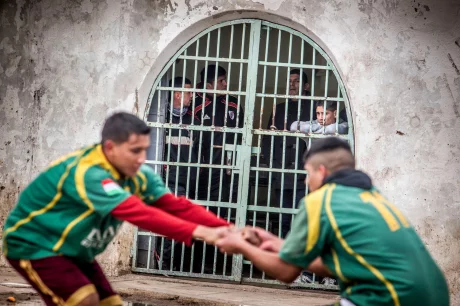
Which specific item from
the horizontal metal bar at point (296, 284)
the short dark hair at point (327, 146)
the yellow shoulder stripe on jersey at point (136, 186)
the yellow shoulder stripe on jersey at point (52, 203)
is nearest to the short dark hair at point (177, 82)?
the horizontal metal bar at point (296, 284)

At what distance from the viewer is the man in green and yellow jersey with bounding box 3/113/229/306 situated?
14.6 feet

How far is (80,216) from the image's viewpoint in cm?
456

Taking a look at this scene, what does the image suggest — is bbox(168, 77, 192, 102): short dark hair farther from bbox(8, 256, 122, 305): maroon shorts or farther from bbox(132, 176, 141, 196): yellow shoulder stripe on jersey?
bbox(8, 256, 122, 305): maroon shorts

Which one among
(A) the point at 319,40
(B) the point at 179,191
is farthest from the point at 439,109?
(B) the point at 179,191

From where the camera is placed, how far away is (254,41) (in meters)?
9.02

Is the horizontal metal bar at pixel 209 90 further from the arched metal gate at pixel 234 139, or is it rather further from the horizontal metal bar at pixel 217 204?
the horizontal metal bar at pixel 217 204

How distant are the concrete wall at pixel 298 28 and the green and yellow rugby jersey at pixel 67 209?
173 inches

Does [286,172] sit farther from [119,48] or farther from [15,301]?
[15,301]

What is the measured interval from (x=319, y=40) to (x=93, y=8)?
2.56 meters

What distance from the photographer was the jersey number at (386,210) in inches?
154

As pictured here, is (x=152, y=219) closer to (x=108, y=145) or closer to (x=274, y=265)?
(x=108, y=145)

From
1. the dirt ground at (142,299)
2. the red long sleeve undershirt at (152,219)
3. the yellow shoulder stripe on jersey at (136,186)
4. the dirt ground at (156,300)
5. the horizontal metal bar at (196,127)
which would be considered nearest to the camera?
the red long sleeve undershirt at (152,219)

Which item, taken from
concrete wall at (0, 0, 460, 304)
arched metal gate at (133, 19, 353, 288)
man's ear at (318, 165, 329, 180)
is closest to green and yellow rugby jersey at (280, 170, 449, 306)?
man's ear at (318, 165, 329, 180)

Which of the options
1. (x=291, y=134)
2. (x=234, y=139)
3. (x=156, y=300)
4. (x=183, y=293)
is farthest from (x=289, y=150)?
(x=156, y=300)
